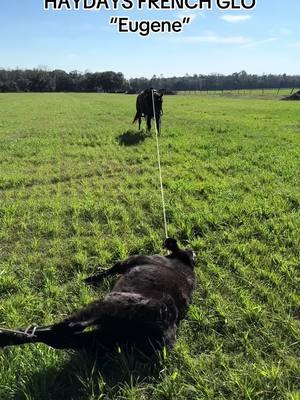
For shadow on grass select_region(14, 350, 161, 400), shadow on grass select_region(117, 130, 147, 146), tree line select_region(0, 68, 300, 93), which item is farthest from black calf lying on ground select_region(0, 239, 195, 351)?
tree line select_region(0, 68, 300, 93)

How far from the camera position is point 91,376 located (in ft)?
7.83

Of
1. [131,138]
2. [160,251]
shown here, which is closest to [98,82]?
[131,138]

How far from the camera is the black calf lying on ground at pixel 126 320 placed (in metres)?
2.25

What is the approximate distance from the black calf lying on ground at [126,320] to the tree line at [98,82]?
288ft

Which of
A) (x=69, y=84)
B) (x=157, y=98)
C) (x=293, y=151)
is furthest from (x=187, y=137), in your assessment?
(x=69, y=84)

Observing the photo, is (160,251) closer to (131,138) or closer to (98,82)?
(131,138)

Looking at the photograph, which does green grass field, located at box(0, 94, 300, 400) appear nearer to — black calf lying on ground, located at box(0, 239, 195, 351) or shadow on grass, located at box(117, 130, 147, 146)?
black calf lying on ground, located at box(0, 239, 195, 351)

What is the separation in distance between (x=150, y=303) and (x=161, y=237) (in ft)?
6.85

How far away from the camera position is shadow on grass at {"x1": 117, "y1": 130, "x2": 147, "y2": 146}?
10.7 m

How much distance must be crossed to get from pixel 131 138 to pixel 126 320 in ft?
31.3

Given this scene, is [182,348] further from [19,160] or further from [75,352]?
[19,160]

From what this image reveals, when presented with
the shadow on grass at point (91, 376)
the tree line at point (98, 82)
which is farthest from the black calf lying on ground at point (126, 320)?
the tree line at point (98, 82)

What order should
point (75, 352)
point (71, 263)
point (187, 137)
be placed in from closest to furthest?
1. point (75, 352)
2. point (71, 263)
3. point (187, 137)

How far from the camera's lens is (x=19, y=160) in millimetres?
8844
